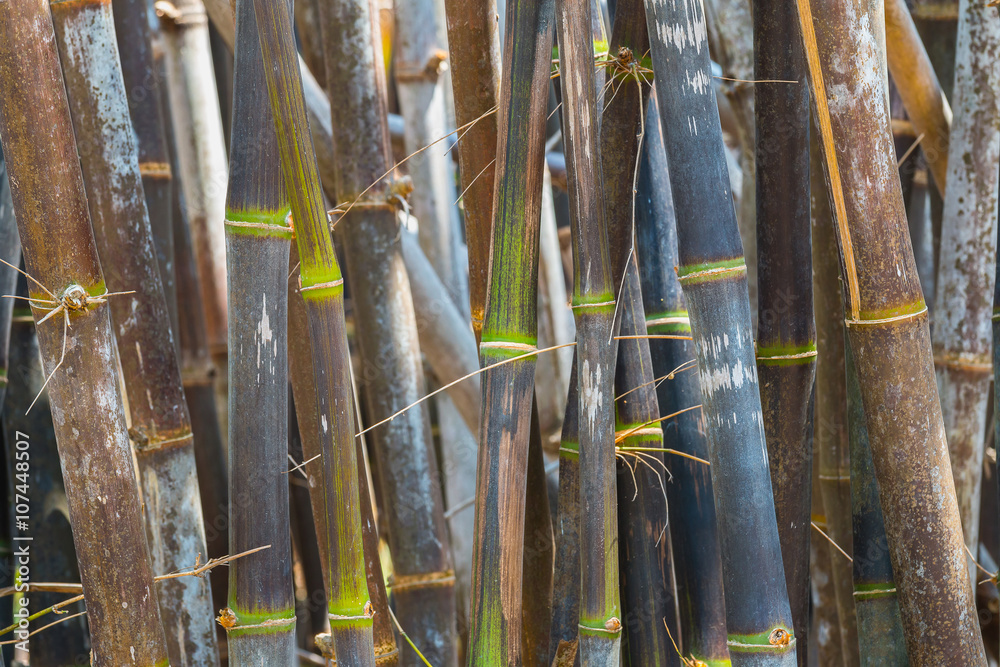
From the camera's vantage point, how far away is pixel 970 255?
103cm

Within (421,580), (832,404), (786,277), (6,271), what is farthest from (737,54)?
(6,271)

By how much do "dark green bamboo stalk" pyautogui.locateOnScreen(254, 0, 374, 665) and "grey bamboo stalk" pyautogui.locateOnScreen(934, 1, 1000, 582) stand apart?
30.7 inches

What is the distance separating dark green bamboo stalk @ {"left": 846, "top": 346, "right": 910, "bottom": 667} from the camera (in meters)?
0.75

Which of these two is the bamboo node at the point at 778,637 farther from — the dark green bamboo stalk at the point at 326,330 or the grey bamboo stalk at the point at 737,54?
the grey bamboo stalk at the point at 737,54

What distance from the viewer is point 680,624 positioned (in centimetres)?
78

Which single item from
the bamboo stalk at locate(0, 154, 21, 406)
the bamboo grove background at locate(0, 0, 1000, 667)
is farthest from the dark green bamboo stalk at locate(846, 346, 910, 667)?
the bamboo stalk at locate(0, 154, 21, 406)

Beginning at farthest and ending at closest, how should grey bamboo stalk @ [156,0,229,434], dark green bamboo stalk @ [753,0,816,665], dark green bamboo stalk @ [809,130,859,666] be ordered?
grey bamboo stalk @ [156,0,229,434], dark green bamboo stalk @ [809,130,859,666], dark green bamboo stalk @ [753,0,816,665]

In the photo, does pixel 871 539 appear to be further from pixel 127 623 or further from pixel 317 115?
pixel 317 115

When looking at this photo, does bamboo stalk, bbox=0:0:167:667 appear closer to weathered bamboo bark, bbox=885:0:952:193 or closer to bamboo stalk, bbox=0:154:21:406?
bamboo stalk, bbox=0:154:21:406

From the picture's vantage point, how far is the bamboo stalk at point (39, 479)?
1198 millimetres

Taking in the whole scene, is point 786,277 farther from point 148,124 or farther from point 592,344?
point 148,124

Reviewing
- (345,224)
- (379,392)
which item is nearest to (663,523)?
(379,392)

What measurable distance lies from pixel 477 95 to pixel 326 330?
273 mm

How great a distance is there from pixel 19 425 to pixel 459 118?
86cm
